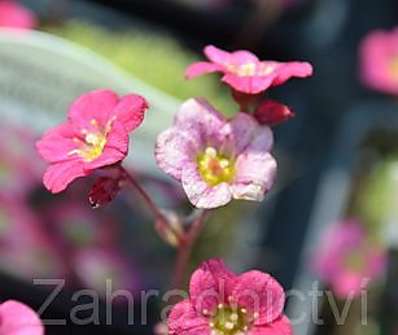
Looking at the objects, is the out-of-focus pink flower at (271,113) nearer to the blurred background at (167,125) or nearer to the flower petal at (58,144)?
the flower petal at (58,144)

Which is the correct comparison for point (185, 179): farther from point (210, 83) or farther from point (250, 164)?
point (210, 83)

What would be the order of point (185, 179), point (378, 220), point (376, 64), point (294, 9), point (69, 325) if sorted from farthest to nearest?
point (294, 9)
point (376, 64)
point (378, 220)
point (69, 325)
point (185, 179)

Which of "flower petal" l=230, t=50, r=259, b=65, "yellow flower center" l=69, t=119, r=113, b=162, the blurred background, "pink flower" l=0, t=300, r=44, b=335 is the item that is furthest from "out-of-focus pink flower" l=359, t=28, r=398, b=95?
"pink flower" l=0, t=300, r=44, b=335

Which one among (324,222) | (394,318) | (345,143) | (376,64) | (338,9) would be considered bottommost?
(394,318)

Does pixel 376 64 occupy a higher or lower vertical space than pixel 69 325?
higher

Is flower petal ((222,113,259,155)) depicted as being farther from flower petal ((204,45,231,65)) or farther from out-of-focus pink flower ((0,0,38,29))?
out-of-focus pink flower ((0,0,38,29))

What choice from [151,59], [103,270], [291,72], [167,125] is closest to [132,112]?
[291,72]

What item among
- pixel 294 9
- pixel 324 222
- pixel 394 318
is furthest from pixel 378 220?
pixel 294 9

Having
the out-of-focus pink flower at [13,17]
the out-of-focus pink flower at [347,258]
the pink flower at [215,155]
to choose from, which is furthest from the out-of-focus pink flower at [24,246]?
the pink flower at [215,155]
